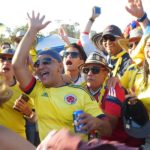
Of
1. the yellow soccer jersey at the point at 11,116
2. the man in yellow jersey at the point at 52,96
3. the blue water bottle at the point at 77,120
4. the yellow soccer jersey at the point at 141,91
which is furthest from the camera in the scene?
the yellow soccer jersey at the point at 11,116

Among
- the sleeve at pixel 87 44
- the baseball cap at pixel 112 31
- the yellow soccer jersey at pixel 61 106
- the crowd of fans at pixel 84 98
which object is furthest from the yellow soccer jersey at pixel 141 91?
the baseball cap at pixel 112 31

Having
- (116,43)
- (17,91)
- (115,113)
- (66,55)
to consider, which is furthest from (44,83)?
(116,43)

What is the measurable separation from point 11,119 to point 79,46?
67.8 inches

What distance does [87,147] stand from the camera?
1.34 meters

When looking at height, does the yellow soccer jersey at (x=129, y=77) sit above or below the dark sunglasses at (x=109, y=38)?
below

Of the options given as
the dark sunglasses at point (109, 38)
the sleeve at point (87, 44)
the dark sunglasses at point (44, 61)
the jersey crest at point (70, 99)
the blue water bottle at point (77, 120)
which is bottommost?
the blue water bottle at point (77, 120)

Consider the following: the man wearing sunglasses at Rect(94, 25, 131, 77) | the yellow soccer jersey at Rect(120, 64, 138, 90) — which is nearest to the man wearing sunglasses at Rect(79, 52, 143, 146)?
the yellow soccer jersey at Rect(120, 64, 138, 90)

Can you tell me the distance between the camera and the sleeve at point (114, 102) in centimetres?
378

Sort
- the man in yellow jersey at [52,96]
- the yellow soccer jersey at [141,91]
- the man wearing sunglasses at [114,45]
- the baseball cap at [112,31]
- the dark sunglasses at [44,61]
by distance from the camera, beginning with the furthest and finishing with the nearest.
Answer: the baseball cap at [112,31]
the man wearing sunglasses at [114,45]
the dark sunglasses at [44,61]
the yellow soccer jersey at [141,91]
the man in yellow jersey at [52,96]

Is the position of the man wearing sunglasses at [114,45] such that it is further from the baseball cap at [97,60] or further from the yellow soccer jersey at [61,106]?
the yellow soccer jersey at [61,106]

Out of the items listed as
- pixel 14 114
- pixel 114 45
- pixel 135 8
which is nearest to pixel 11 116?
pixel 14 114

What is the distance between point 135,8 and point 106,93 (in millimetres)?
1256

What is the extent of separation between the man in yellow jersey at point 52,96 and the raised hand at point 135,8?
3.82 ft

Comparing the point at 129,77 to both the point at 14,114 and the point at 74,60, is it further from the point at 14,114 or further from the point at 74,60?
the point at 14,114
